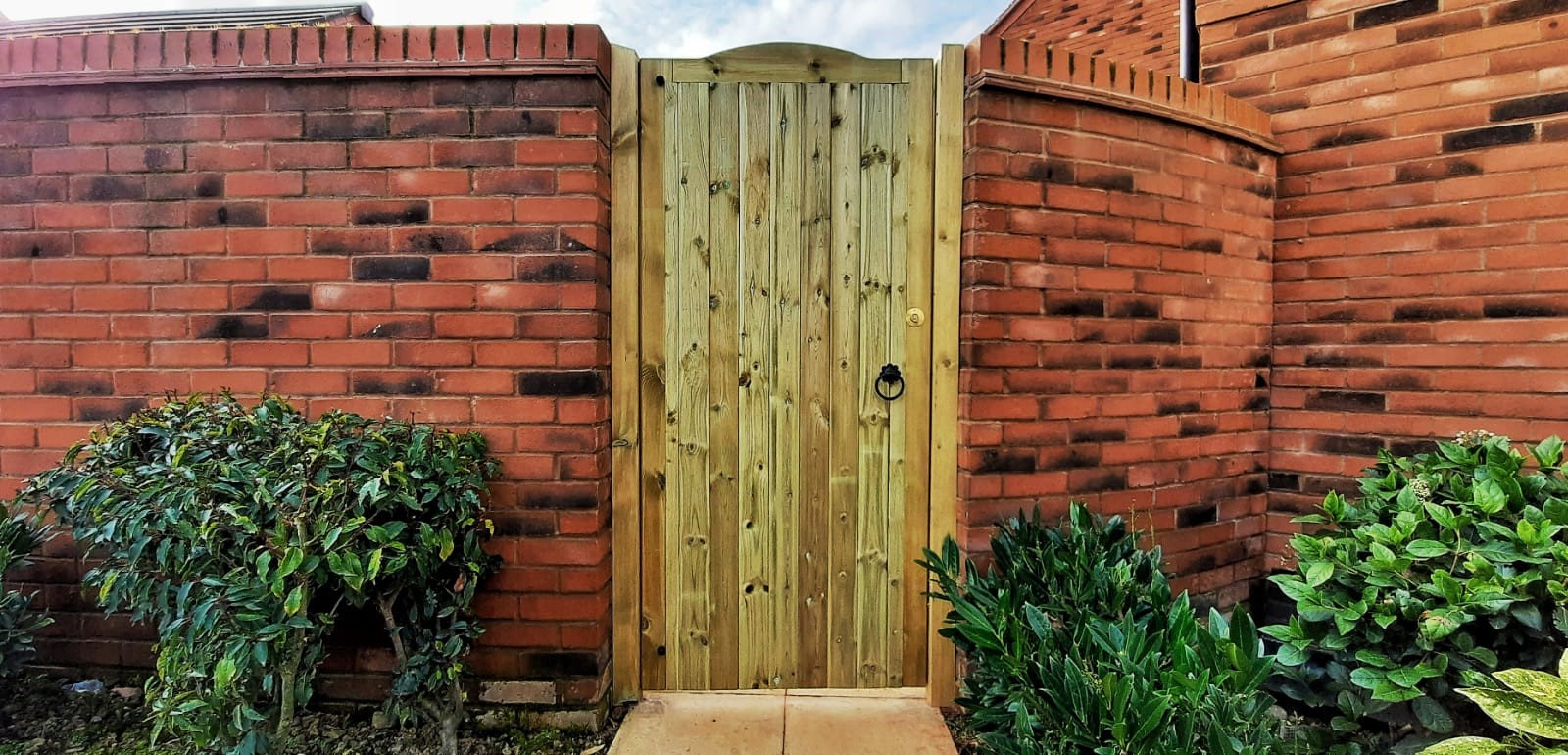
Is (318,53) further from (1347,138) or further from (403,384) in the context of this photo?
(1347,138)

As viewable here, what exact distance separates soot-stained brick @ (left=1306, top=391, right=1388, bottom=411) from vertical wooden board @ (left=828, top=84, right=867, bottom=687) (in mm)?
2168

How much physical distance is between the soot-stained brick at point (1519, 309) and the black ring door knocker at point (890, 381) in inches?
97.2

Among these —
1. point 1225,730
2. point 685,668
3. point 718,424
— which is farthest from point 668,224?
point 1225,730

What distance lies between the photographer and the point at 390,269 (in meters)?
2.44

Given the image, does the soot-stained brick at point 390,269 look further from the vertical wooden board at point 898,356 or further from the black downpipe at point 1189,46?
the black downpipe at point 1189,46

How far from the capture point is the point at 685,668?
104 inches

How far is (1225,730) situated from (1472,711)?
105 cm

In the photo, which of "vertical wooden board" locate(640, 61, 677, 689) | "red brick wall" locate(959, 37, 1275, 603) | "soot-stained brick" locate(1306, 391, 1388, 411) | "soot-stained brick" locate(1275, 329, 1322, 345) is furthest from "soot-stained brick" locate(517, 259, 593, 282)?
"soot-stained brick" locate(1306, 391, 1388, 411)

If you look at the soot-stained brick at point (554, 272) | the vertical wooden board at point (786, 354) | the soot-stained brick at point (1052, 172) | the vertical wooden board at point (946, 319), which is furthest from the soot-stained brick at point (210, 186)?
the soot-stained brick at point (1052, 172)

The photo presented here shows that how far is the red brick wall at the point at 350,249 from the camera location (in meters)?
2.40

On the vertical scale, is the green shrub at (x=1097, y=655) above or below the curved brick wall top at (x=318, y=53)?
below

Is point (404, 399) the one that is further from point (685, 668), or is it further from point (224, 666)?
point (685, 668)

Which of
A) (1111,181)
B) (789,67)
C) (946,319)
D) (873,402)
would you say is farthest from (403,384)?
(1111,181)

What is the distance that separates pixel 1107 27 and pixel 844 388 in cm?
546
